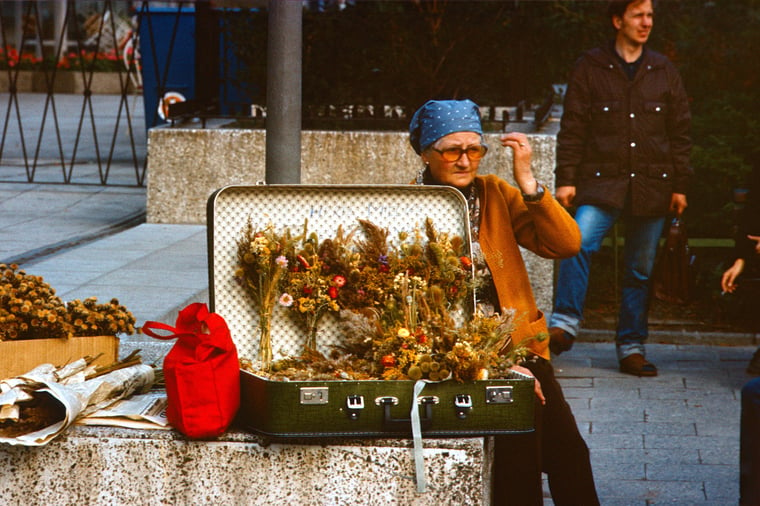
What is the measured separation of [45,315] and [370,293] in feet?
3.03

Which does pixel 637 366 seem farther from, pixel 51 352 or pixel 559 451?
pixel 51 352

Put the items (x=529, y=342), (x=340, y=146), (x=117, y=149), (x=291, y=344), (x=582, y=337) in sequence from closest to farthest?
(x=291, y=344) < (x=529, y=342) < (x=582, y=337) < (x=340, y=146) < (x=117, y=149)

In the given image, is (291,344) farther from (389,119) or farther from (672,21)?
(672,21)

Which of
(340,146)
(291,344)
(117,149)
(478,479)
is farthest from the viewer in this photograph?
(117,149)

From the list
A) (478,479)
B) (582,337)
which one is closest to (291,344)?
(478,479)

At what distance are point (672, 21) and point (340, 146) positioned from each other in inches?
124

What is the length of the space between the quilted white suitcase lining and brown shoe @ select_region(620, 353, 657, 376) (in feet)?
10.6

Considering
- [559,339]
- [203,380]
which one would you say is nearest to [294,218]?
[203,380]

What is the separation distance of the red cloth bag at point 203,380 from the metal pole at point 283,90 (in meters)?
1.63

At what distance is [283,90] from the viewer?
4328mm

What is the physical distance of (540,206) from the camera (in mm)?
3529

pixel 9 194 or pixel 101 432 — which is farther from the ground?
pixel 101 432

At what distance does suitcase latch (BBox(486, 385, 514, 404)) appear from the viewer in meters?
2.81

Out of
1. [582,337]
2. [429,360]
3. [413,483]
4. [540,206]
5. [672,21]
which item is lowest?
[582,337]
